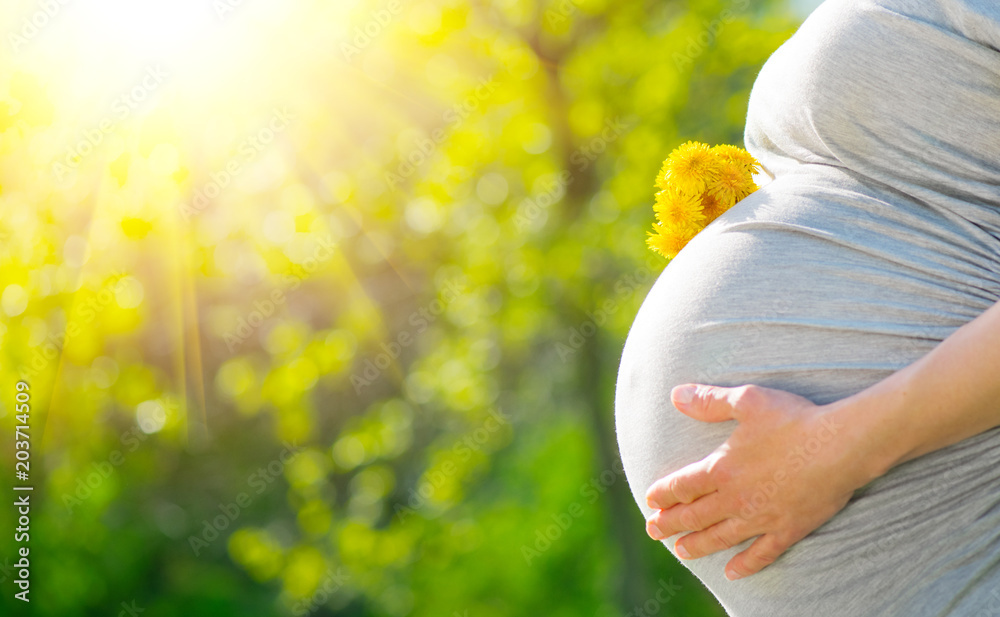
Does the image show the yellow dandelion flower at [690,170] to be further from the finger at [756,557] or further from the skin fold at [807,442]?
the finger at [756,557]

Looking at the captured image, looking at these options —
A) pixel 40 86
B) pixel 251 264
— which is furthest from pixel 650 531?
pixel 251 264

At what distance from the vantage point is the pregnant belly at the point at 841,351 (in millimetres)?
765

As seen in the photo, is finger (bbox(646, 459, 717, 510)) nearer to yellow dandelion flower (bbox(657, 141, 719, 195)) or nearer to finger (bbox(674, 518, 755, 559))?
finger (bbox(674, 518, 755, 559))

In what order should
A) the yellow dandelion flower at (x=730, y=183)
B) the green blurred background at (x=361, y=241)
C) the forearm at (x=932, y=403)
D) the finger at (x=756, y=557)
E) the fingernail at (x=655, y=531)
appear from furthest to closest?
the green blurred background at (x=361, y=241) → the yellow dandelion flower at (x=730, y=183) → the fingernail at (x=655, y=531) → the finger at (x=756, y=557) → the forearm at (x=932, y=403)

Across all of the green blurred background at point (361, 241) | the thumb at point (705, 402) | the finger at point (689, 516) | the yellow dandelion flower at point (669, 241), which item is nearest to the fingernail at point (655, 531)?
the finger at point (689, 516)

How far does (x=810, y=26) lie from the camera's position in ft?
3.30

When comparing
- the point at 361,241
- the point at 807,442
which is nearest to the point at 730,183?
the point at 807,442

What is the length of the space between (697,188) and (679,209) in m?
0.04

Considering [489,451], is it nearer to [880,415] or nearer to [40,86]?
[40,86]

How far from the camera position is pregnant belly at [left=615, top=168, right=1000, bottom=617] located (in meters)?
0.76

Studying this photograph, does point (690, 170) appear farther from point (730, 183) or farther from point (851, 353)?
point (851, 353)

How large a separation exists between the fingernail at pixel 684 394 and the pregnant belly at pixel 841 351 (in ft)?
0.08

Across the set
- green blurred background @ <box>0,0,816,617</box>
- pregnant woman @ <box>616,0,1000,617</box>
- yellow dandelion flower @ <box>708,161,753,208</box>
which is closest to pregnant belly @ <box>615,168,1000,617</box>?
pregnant woman @ <box>616,0,1000,617</box>

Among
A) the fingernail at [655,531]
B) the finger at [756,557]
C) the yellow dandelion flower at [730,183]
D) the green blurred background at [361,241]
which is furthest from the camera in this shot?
the green blurred background at [361,241]
